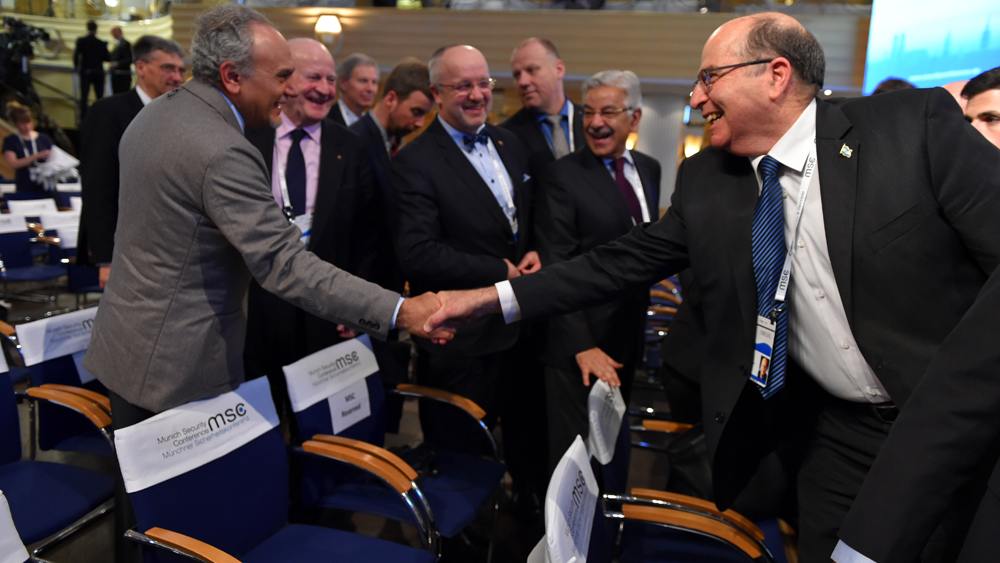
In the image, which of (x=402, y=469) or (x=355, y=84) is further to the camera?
(x=355, y=84)

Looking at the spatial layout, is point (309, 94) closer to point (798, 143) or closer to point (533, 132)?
point (533, 132)

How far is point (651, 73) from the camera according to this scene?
10266 millimetres

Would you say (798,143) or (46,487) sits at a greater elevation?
(798,143)

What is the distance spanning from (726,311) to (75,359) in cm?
228

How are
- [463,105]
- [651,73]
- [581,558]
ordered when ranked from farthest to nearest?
[651,73] → [463,105] → [581,558]

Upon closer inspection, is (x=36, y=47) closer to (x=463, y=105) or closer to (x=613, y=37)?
(x=613, y=37)

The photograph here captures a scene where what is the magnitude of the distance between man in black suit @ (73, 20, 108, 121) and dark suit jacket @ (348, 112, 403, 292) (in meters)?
10.4

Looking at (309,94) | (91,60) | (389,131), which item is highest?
(91,60)

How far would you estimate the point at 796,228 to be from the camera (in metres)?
1.62

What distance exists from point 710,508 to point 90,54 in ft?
42.5

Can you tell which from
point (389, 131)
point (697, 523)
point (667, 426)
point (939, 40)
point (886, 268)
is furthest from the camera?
point (939, 40)

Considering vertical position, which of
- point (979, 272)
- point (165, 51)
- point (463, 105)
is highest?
point (165, 51)

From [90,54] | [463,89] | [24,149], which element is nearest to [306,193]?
[463,89]

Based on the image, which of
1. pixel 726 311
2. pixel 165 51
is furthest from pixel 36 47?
pixel 726 311
